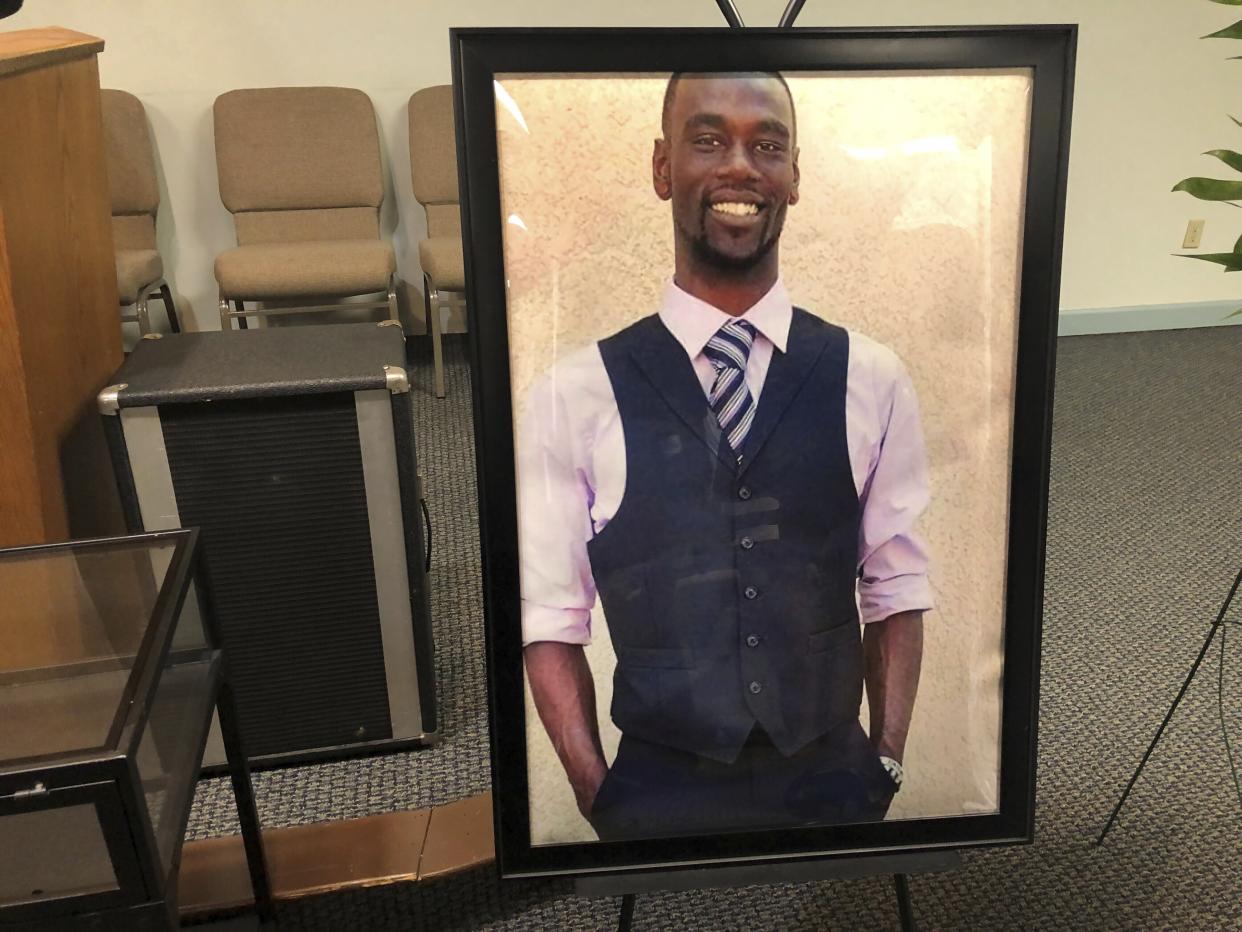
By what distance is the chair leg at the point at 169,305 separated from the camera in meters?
3.50

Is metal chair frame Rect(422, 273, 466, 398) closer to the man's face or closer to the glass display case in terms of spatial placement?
the glass display case

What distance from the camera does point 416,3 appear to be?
352cm

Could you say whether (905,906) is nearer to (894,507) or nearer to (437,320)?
(894,507)

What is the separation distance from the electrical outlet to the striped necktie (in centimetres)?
374

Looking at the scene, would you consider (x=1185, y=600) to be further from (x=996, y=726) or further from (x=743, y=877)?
(x=743, y=877)

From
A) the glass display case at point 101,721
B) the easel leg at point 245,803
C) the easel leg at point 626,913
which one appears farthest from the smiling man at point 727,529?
the easel leg at point 245,803

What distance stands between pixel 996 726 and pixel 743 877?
11.6 inches

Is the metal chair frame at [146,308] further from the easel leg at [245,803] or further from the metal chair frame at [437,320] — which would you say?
the easel leg at [245,803]

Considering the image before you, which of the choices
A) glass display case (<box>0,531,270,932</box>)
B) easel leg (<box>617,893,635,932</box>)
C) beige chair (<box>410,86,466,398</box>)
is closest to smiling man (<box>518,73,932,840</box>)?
easel leg (<box>617,893,635,932</box>)

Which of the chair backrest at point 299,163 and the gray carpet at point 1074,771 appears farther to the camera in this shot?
the chair backrest at point 299,163

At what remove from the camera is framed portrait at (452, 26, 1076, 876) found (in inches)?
36.6

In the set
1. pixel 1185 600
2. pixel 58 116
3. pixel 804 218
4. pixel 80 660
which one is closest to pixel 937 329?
pixel 804 218

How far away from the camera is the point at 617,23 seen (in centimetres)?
370

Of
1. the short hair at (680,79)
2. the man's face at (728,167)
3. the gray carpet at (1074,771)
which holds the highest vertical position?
the short hair at (680,79)
